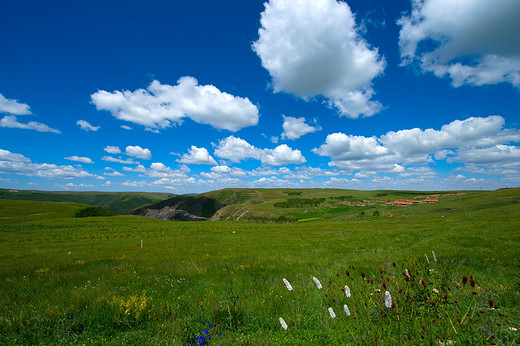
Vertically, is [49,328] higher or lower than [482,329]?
lower

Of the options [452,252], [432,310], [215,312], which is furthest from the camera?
[452,252]

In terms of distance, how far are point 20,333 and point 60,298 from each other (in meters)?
2.63

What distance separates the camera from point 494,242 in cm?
1448

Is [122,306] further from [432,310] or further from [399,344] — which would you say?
[432,310]

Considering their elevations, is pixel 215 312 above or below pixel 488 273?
above

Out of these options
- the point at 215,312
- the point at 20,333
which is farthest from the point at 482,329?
the point at 20,333

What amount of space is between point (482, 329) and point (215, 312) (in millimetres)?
5225

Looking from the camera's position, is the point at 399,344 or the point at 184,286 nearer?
the point at 399,344

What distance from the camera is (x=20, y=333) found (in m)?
4.84

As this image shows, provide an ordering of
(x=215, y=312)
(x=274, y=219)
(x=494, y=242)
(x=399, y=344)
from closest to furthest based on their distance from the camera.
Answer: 1. (x=399, y=344)
2. (x=215, y=312)
3. (x=494, y=242)
4. (x=274, y=219)

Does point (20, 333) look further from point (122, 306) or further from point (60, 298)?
point (60, 298)

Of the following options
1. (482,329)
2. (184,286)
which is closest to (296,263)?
(184,286)

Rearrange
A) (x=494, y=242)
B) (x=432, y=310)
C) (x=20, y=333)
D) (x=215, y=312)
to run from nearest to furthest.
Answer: (x=432, y=310), (x=20, y=333), (x=215, y=312), (x=494, y=242)

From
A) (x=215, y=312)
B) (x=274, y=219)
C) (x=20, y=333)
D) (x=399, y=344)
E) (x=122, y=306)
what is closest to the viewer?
(x=399, y=344)
